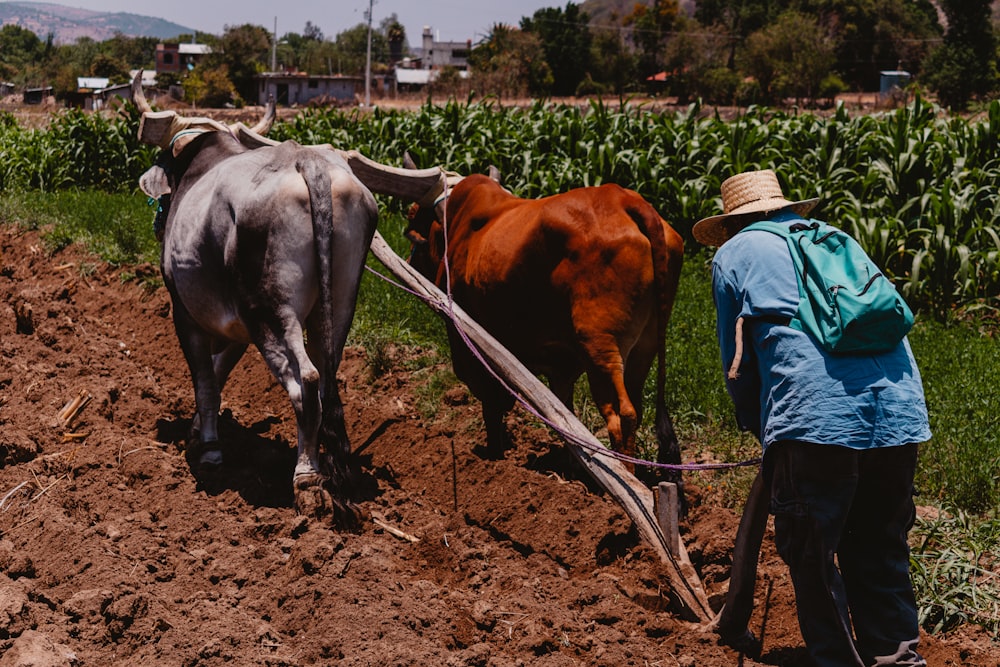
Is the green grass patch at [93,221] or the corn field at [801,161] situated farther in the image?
the green grass patch at [93,221]

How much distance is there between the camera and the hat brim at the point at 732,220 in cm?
435

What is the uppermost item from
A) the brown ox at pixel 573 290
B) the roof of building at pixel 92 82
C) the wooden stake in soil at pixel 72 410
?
the roof of building at pixel 92 82

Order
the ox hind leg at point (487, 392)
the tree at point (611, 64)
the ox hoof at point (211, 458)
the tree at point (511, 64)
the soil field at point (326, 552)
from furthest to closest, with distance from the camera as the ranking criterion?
the tree at point (611, 64) < the tree at point (511, 64) < the ox hind leg at point (487, 392) < the ox hoof at point (211, 458) < the soil field at point (326, 552)

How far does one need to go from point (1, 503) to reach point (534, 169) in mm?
9939

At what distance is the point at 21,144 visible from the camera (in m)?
22.2

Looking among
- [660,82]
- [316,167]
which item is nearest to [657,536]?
[316,167]

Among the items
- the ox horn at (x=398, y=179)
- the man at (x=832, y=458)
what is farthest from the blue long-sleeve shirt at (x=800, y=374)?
the ox horn at (x=398, y=179)

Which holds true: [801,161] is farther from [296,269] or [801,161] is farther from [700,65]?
[700,65]

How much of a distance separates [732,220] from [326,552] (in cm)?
259

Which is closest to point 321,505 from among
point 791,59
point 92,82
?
point 791,59

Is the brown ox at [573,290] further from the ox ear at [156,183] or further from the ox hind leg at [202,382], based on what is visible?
the ox ear at [156,183]

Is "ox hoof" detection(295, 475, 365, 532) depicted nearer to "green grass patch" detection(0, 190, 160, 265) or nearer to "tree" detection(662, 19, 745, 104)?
"green grass patch" detection(0, 190, 160, 265)

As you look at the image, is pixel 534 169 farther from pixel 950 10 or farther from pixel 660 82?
pixel 660 82

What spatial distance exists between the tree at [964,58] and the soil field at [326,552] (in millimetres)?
47196
